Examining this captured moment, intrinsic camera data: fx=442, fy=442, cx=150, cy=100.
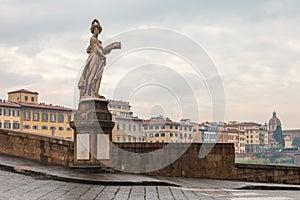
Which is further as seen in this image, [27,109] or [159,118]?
[27,109]

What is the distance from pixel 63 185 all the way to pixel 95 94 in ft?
13.1

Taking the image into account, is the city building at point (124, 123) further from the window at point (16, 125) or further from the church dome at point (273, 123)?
the church dome at point (273, 123)

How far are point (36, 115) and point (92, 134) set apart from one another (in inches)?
3114

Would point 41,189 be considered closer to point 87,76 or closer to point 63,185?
point 63,185

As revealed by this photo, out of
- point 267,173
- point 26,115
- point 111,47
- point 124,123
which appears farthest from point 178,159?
point 26,115

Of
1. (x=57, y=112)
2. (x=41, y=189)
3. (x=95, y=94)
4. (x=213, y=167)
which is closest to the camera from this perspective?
(x=41, y=189)

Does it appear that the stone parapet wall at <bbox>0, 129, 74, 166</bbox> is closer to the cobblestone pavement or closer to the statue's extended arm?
the statue's extended arm

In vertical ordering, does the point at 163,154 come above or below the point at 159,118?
below

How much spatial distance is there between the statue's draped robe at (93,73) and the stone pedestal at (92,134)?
1.33 feet

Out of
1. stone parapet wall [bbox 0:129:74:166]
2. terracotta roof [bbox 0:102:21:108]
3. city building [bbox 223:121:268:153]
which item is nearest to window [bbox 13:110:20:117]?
terracotta roof [bbox 0:102:21:108]

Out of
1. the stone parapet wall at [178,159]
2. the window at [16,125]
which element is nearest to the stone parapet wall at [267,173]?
the stone parapet wall at [178,159]

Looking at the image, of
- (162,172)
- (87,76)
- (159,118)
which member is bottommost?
(162,172)

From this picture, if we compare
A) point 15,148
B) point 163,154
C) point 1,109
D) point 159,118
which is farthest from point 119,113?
point 1,109

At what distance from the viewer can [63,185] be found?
9.09 metres
